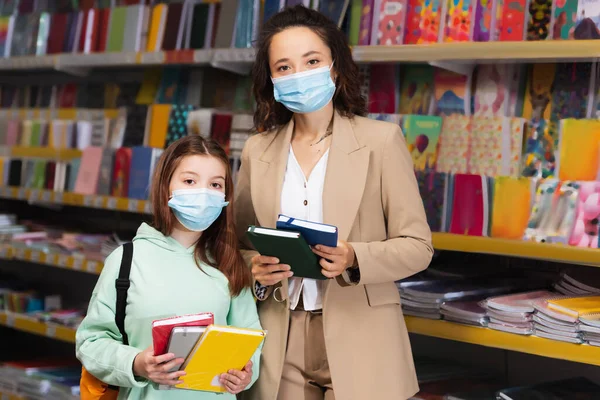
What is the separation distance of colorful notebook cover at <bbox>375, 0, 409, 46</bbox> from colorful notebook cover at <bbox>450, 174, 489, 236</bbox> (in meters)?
0.63

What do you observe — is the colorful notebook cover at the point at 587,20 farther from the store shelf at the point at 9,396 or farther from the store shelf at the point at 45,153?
the store shelf at the point at 9,396

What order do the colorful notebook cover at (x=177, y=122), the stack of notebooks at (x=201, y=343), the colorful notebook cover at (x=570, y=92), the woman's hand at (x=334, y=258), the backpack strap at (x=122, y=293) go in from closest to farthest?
the stack of notebooks at (x=201, y=343) → the woman's hand at (x=334, y=258) → the backpack strap at (x=122, y=293) → the colorful notebook cover at (x=570, y=92) → the colorful notebook cover at (x=177, y=122)

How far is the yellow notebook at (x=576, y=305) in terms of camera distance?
2588 millimetres

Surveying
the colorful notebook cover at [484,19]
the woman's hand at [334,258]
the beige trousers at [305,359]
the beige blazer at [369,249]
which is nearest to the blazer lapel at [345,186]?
the beige blazer at [369,249]

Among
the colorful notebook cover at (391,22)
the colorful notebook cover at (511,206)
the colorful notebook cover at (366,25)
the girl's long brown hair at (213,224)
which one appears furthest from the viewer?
the colorful notebook cover at (366,25)

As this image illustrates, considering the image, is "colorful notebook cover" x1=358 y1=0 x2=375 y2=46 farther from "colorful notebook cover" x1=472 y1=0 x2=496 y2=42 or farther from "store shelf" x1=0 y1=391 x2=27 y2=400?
"store shelf" x1=0 y1=391 x2=27 y2=400

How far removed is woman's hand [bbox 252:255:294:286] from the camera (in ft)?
7.32

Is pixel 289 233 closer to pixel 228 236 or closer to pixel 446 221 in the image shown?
pixel 228 236

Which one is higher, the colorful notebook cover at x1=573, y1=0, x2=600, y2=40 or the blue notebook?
the colorful notebook cover at x1=573, y1=0, x2=600, y2=40

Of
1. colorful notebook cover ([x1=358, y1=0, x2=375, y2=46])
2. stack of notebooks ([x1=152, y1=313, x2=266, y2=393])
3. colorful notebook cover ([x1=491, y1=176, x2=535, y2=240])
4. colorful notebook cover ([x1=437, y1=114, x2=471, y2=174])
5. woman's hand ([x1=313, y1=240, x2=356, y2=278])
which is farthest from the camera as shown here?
colorful notebook cover ([x1=358, y1=0, x2=375, y2=46])

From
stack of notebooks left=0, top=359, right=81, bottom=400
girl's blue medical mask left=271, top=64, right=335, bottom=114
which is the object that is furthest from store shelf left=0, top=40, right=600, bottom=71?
stack of notebooks left=0, top=359, right=81, bottom=400

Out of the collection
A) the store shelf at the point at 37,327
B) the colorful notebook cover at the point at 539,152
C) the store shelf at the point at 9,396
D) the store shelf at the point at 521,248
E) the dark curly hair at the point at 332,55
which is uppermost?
the dark curly hair at the point at 332,55

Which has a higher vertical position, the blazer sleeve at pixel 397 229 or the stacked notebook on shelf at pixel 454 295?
the blazer sleeve at pixel 397 229

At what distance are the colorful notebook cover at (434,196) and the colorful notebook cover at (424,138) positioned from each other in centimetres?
7
